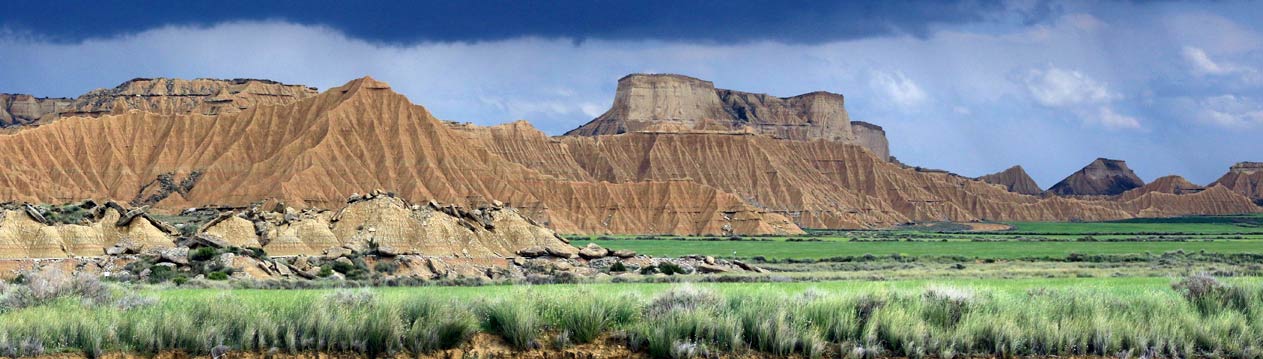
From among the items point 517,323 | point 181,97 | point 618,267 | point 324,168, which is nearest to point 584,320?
point 517,323

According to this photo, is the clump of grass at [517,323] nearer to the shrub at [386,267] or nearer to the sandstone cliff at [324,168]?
the shrub at [386,267]

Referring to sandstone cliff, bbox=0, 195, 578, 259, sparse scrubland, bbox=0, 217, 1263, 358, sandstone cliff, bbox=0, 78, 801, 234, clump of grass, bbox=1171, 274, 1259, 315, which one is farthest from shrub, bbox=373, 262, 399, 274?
sandstone cliff, bbox=0, 78, 801, 234

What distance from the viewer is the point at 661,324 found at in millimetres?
18219

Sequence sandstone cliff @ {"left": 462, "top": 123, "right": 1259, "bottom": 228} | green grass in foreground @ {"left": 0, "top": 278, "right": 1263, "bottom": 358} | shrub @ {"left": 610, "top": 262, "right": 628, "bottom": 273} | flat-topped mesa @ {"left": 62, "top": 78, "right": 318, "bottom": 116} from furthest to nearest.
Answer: flat-topped mesa @ {"left": 62, "top": 78, "right": 318, "bottom": 116}
sandstone cliff @ {"left": 462, "top": 123, "right": 1259, "bottom": 228}
shrub @ {"left": 610, "top": 262, "right": 628, "bottom": 273}
green grass in foreground @ {"left": 0, "top": 278, "right": 1263, "bottom": 358}

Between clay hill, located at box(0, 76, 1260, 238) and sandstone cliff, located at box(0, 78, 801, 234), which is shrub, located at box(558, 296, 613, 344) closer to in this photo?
clay hill, located at box(0, 76, 1260, 238)

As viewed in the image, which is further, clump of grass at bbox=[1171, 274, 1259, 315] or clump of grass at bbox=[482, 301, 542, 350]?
clump of grass at bbox=[1171, 274, 1259, 315]

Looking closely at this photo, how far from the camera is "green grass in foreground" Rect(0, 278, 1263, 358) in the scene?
17.7 m

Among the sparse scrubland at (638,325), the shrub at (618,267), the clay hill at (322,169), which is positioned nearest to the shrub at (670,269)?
the shrub at (618,267)

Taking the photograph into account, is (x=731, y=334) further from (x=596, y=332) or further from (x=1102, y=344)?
(x=1102, y=344)

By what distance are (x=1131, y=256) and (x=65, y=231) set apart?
175 feet

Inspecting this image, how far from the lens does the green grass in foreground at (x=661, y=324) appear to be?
1769cm

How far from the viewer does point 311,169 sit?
391ft

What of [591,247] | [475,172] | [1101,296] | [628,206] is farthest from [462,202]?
[1101,296]

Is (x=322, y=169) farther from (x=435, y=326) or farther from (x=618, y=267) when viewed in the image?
(x=435, y=326)
